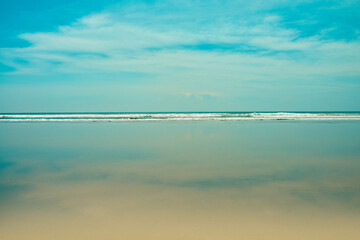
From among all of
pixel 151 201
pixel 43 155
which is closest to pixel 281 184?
pixel 151 201

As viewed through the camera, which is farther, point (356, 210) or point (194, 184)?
point (194, 184)

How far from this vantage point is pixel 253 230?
2.89 m

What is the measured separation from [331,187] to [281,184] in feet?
2.21

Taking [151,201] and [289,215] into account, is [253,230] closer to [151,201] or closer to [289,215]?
[289,215]

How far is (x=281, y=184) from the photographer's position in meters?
4.39

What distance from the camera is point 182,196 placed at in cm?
387

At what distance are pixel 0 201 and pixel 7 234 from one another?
1082mm

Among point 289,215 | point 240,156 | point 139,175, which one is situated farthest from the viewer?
point 240,156

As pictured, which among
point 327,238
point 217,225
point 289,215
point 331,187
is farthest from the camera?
point 331,187

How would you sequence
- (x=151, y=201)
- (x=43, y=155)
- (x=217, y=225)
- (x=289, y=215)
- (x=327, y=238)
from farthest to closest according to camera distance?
1. (x=43, y=155)
2. (x=151, y=201)
3. (x=289, y=215)
4. (x=217, y=225)
5. (x=327, y=238)

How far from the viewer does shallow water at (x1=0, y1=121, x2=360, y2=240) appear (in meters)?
2.92

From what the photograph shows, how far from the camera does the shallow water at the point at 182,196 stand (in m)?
2.92

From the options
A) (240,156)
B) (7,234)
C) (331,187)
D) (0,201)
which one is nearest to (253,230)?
(331,187)

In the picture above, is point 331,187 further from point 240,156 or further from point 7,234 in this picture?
point 7,234
